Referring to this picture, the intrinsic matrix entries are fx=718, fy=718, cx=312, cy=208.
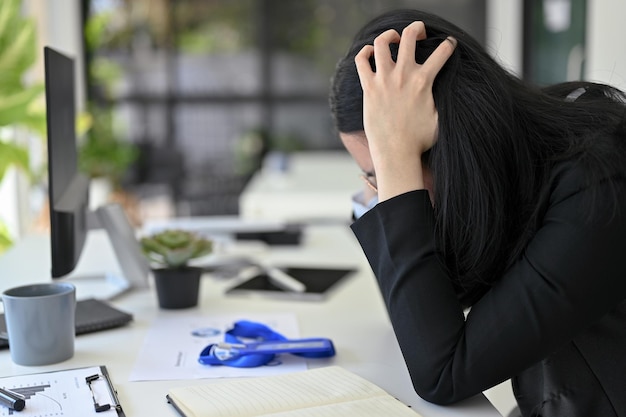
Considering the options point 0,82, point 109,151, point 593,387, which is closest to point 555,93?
point 593,387

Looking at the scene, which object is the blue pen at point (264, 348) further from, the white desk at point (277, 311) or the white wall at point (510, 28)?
the white wall at point (510, 28)

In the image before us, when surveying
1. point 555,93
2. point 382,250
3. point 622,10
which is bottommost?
point 382,250

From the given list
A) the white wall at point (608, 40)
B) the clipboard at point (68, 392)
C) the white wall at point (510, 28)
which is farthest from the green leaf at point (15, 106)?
the white wall at point (510, 28)

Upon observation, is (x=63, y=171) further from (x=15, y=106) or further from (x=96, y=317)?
(x=15, y=106)

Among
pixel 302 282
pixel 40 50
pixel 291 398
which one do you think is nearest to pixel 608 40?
pixel 302 282

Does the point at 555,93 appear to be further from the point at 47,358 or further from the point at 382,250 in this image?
the point at 47,358

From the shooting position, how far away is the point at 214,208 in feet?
21.0

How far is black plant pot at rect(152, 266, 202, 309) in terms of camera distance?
130 centimetres

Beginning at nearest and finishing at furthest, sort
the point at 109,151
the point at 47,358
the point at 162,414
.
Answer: the point at 162,414 < the point at 47,358 < the point at 109,151

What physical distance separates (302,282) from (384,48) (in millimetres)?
679

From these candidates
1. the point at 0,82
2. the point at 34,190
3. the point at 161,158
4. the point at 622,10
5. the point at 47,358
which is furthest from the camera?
the point at 161,158

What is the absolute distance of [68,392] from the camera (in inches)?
34.3

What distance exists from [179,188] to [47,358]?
5.45 m

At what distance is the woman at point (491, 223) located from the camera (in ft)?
2.78
